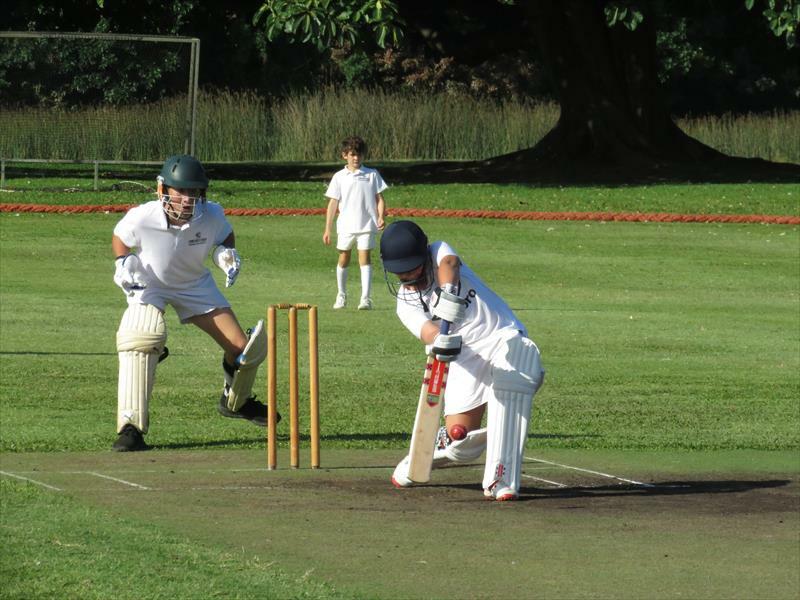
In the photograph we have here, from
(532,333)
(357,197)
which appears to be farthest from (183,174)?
(357,197)

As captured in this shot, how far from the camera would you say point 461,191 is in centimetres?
2995

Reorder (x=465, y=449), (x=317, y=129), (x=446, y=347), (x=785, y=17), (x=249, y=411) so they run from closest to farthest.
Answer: (x=446, y=347), (x=465, y=449), (x=249, y=411), (x=785, y=17), (x=317, y=129)

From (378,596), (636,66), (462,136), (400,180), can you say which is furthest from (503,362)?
(462,136)

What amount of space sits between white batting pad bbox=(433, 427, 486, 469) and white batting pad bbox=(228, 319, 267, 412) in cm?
179

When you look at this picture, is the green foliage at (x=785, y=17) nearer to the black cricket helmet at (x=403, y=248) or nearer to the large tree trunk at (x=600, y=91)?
the large tree trunk at (x=600, y=91)

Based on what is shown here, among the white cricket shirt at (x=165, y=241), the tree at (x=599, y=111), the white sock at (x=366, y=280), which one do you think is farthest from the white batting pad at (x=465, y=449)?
the tree at (x=599, y=111)

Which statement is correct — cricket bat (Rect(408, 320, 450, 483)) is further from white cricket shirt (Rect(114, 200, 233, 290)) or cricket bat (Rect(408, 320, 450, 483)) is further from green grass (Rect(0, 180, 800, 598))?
white cricket shirt (Rect(114, 200, 233, 290))

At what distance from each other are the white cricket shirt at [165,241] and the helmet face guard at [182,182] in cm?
8

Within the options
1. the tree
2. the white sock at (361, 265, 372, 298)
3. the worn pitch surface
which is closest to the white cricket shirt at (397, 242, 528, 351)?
the worn pitch surface

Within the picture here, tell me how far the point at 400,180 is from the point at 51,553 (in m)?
26.1

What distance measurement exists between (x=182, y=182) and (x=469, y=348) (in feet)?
7.73

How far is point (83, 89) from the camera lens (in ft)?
98.6

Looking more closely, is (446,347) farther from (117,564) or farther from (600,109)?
(600,109)

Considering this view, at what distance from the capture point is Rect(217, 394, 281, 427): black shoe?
37.0 ft
